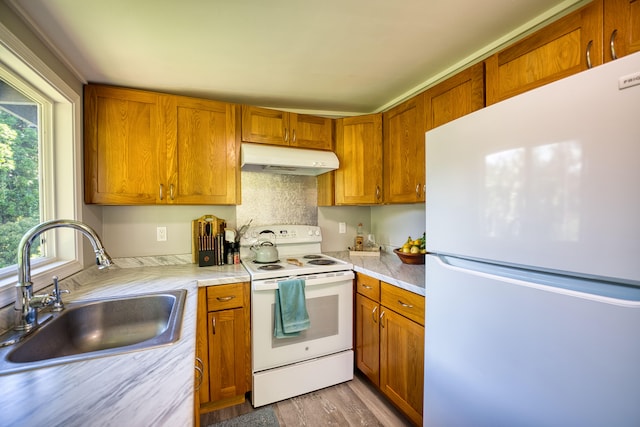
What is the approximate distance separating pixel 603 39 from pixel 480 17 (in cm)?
53

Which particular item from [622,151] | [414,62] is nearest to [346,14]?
[414,62]

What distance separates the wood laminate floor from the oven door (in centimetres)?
27

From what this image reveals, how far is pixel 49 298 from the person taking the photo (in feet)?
3.46

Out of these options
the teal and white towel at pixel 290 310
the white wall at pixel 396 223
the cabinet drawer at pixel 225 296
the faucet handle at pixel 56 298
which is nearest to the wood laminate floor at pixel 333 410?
the teal and white towel at pixel 290 310

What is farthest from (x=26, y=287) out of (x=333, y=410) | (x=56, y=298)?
(x=333, y=410)

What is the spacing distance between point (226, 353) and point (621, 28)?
2.51 meters

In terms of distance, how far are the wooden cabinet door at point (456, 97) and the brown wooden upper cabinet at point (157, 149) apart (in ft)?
4.75

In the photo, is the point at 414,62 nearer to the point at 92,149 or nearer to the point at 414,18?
the point at 414,18

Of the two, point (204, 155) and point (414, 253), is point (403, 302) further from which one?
point (204, 155)

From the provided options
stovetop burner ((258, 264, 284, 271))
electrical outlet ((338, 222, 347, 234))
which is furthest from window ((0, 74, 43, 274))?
electrical outlet ((338, 222, 347, 234))

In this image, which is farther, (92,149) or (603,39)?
Result: (92,149)

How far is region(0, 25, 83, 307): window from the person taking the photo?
4.06ft

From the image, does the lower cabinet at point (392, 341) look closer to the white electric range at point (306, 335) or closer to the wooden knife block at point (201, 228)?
the white electric range at point (306, 335)

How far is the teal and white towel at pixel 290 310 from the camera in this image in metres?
1.81
